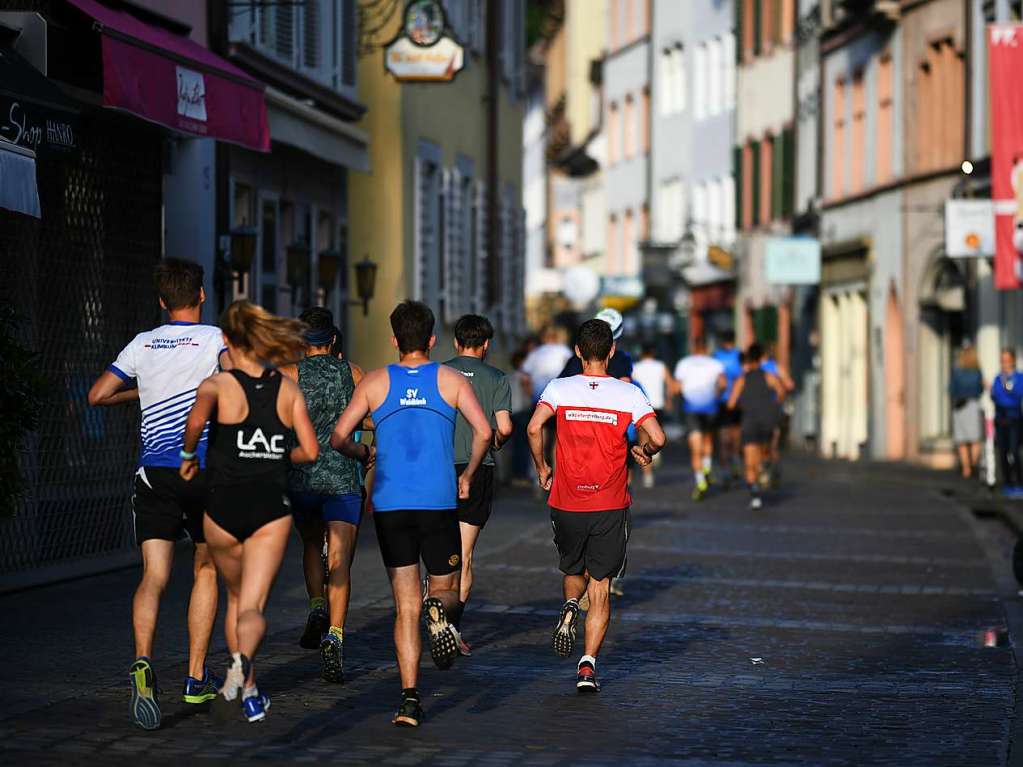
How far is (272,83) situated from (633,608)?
880 cm

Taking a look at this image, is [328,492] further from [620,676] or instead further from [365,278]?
[365,278]

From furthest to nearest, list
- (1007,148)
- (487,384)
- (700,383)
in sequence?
(1007,148) < (700,383) < (487,384)

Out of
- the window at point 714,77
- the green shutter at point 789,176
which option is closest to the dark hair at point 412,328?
the green shutter at point 789,176

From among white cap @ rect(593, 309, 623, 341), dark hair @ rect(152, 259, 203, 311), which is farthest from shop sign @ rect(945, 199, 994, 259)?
dark hair @ rect(152, 259, 203, 311)

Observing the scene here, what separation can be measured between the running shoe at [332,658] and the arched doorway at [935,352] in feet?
95.9

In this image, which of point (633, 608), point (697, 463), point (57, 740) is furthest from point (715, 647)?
point (697, 463)

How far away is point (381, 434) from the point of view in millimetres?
9438

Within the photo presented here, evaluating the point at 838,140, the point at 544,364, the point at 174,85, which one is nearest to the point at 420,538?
the point at 174,85

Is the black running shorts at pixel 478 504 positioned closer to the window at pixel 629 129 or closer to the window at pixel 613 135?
the window at pixel 629 129

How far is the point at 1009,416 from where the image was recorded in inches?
1157

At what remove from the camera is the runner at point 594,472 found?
10570mm

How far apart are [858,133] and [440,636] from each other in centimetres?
3578

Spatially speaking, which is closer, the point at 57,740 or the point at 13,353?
the point at 57,740

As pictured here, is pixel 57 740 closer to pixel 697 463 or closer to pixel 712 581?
pixel 712 581
